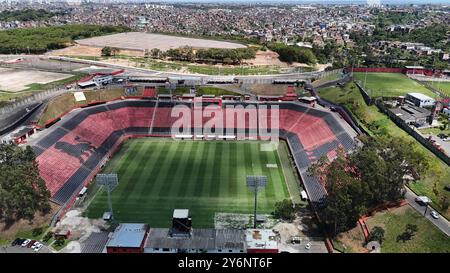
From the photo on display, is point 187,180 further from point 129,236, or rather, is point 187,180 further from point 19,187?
point 19,187

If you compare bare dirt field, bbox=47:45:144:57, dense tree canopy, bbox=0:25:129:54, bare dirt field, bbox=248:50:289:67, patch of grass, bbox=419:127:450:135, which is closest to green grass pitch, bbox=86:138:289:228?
patch of grass, bbox=419:127:450:135

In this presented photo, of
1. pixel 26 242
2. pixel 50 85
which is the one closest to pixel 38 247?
pixel 26 242

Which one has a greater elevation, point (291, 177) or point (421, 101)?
point (421, 101)

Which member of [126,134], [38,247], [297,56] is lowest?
[38,247]

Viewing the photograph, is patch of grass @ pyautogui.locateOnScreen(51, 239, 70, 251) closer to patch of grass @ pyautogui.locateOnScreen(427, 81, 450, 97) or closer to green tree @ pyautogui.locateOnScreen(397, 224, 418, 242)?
green tree @ pyautogui.locateOnScreen(397, 224, 418, 242)

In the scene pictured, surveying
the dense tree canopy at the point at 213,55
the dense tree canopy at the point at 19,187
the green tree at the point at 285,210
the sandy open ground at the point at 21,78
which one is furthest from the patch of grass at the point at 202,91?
the green tree at the point at 285,210

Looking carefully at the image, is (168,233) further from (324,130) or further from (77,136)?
(324,130)

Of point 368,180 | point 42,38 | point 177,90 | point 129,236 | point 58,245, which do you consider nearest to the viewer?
point 129,236
